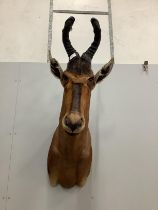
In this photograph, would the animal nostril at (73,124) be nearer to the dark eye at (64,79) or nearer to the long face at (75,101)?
the long face at (75,101)

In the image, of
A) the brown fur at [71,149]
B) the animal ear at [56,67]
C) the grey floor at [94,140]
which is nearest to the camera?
the brown fur at [71,149]

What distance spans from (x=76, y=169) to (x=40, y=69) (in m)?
0.71

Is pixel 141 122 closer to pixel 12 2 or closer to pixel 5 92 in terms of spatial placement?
pixel 5 92

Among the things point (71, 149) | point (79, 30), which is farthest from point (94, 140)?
point (79, 30)

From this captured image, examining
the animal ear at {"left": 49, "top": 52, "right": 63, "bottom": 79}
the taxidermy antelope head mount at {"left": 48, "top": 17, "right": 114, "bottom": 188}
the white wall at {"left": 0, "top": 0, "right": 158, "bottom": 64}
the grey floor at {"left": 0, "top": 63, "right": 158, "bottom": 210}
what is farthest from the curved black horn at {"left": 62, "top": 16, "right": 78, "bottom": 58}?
the white wall at {"left": 0, "top": 0, "right": 158, "bottom": 64}

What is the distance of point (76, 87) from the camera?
5.46ft

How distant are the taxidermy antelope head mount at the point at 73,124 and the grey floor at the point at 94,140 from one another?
4.0 inches

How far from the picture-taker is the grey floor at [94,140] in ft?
6.18

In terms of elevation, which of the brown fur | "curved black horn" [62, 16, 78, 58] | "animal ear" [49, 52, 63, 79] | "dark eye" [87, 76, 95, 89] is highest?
"curved black horn" [62, 16, 78, 58]

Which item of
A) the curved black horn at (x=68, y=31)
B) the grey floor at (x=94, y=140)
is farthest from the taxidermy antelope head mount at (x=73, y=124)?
the grey floor at (x=94, y=140)

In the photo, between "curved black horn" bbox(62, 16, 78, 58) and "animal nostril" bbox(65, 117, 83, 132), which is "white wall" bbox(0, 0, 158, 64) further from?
"animal nostril" bbox(65, 117, 83, 132)

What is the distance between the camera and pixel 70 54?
6.00ft

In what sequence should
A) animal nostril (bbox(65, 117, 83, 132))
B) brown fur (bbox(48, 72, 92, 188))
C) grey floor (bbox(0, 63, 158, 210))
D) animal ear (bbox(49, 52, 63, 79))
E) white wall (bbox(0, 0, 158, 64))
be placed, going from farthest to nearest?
white wall (bbox(0, 0, 158, 64)) → grey floor (bbox(0, 63, 158, 210)) → animal ear (bbox(49, 52, 63, 79)) → brown fur (bbox(48, 72, 92, 188)) → animal nostril (bbox(65, 117, 83, 132))

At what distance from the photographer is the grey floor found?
1883 millimetres
